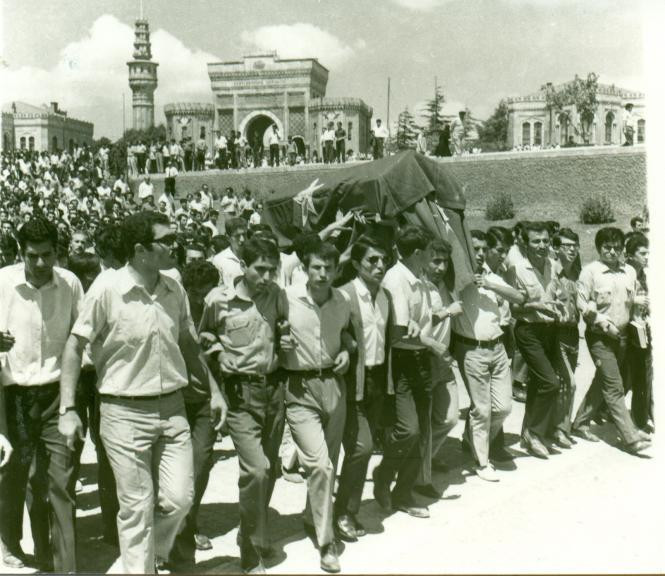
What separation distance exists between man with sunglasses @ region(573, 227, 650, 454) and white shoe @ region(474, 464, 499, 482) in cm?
134

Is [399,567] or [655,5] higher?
[655,5]

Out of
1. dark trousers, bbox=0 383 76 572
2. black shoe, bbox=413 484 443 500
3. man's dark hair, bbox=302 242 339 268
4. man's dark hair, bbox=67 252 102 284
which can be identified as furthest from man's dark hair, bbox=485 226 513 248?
dark trousers, bbox=0 383 76 572

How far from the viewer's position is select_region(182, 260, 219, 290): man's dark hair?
17.3 feet

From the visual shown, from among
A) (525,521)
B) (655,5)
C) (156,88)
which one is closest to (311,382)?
(525,521)

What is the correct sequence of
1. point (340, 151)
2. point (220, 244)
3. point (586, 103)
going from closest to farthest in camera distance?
point (220, 244) → point (586, 103) → point (340, 151)

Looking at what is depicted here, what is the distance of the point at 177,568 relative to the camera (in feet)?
14.4

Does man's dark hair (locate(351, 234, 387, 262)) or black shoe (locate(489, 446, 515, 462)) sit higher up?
man's dark hair (locate(351, 234, 387, 262))

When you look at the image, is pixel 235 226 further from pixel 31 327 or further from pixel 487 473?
pixel 31 327

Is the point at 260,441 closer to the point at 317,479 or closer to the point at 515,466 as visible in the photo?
the point at 317,479

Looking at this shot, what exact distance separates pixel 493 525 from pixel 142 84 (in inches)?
2736

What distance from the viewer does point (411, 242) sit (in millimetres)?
5523

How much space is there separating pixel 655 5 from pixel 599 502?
3320 millimetres

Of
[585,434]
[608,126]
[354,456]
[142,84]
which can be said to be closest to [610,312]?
[585,434]

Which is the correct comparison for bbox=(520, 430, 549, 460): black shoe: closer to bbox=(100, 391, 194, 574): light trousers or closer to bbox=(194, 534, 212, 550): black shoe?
bbox=(194, 534, 212, 550): black shoe
